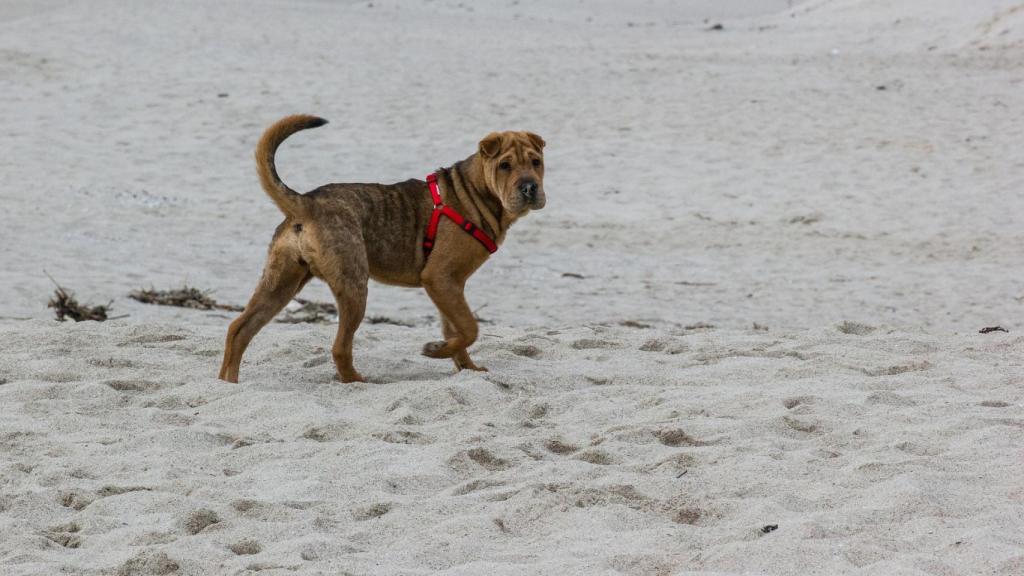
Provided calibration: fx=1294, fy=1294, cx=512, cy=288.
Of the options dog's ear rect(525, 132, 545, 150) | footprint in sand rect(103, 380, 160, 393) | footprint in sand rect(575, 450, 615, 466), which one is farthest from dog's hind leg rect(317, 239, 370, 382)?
footprint in sand rect(575, 450, 615, 466)

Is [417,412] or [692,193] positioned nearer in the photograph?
[417,412]

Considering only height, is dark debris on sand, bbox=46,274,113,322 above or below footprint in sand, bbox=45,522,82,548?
below

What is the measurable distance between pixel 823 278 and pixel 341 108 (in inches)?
330

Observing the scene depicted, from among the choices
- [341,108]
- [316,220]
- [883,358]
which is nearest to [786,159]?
[341,108]

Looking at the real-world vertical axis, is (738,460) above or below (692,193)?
above

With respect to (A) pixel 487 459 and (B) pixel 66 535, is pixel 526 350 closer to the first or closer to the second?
(A) pixel 487 459

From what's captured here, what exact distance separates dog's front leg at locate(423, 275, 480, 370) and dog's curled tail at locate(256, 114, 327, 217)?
2.95 ft

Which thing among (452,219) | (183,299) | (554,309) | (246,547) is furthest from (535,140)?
(246,547)

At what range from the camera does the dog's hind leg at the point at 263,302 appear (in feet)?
22.0

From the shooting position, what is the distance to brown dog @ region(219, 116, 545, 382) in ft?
21.6

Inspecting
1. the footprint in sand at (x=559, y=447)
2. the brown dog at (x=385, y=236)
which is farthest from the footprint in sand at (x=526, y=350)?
the footprint in sand at (x=559, y=447)

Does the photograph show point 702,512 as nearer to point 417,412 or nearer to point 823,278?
point 417,412

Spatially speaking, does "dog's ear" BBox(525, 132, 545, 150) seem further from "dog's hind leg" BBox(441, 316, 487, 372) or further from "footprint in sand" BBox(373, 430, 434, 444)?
"footprint in sand" BBox(373, 430, 434, 444)

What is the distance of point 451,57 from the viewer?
2097cm
